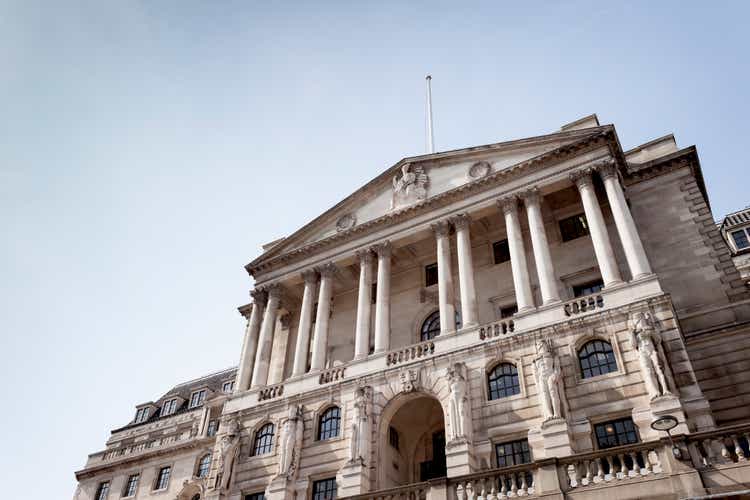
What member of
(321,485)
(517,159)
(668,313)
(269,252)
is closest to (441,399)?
(321,485)

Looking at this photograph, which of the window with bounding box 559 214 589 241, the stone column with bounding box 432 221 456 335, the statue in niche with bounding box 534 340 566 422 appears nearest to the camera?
the statue in niche with bounding box 534 340 566 422

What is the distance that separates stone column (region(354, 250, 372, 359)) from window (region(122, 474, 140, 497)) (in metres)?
30.0

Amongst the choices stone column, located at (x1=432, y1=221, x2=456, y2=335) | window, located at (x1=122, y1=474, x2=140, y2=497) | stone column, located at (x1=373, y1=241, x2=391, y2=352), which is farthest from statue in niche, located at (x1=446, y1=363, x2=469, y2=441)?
window, located at (x1=122, y1=474, x2=140, y2=497)

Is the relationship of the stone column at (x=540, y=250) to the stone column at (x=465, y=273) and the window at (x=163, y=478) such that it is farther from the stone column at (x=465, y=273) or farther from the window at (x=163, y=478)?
the window at (x=163, y=478)

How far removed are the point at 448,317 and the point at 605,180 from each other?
10728 millimetres

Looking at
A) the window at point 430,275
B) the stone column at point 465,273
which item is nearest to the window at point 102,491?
the window at point 430,275

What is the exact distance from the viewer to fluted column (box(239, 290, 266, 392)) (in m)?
35.7

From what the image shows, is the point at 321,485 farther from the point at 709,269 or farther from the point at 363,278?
the point at 709,269

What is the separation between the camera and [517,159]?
3434cm

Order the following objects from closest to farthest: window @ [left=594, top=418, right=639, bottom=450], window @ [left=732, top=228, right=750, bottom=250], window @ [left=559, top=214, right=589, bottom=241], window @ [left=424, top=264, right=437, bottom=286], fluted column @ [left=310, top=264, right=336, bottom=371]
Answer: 1. window @ [left=594, top=418, right=639, bottom=450]
2. window @ [left=559, top=214, right=589, bottom=241]
3. fluted column @ [left=310, top=264, right=336, bottom=371]
4. window @ [left=424, top=264, right=437, bottom=286]
5. window @ [left=732, top=228, right=750, bottom=250]

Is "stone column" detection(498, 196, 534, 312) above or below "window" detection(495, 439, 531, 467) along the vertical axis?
above

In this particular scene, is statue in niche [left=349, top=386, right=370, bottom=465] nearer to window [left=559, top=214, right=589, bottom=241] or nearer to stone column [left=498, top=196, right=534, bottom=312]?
stone column [left=498, top=196, right=534, bottom=312]

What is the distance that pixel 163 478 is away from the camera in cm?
5084

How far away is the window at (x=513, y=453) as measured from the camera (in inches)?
938
